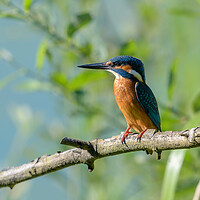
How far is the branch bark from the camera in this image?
4.10ft

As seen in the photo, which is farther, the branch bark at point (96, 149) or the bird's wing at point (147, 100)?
the bird's wing at point (147, 100)

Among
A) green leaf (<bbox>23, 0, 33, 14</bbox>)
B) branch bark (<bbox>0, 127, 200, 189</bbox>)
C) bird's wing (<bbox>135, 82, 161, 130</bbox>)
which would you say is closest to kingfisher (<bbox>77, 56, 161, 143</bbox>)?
bird's wing (<bbox>135, 82, 161, 130</bbox>)

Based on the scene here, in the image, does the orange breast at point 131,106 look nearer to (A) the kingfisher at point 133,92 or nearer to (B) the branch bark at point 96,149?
(A) the kingfisher at point 133,92

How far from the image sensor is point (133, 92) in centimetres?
216

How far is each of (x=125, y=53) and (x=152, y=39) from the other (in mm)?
1365

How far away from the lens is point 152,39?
342 cm

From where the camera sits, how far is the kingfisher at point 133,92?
82.6 inches

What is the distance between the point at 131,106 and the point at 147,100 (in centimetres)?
10

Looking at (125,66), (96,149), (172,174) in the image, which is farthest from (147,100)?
(96,149)

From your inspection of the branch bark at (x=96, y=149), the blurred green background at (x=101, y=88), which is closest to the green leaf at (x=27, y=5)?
the blurred green background at (x=101, y=88)

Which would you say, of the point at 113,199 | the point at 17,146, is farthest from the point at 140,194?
the point at 17,146

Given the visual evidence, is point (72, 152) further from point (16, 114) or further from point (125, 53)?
point (16, 114)

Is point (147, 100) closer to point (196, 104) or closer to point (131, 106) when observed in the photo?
point (131, 106)

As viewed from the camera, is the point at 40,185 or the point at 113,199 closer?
the point at 113,199
